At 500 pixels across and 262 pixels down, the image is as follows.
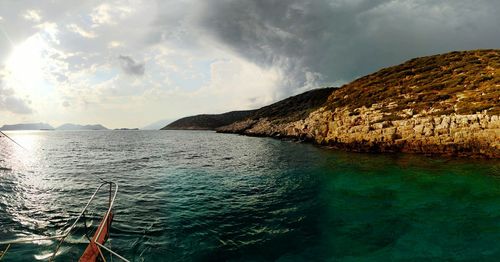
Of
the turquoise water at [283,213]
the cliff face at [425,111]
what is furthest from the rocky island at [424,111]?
the turquoise water at [283,213]

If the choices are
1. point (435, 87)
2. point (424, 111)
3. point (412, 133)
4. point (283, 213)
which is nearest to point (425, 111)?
point (424, 111)

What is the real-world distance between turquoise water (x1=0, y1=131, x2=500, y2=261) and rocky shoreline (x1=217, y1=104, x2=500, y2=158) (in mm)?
5639

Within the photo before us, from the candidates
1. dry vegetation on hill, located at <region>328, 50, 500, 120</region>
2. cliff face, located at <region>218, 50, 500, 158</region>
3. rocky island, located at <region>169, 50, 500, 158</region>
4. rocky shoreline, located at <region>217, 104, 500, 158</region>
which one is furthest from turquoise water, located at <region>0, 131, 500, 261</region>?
dry vegetation on hill, located at <region>328, 50, 500, 120</region>

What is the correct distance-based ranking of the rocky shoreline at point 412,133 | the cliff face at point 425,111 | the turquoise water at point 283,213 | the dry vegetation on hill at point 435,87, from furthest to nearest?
1. the dry vegetation on hill at point 435,87
2. the cliff face at point 425,111
3. the rocky shoreline at point 412,133
4. the turquoise water at point 283,213

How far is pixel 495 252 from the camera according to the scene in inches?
477

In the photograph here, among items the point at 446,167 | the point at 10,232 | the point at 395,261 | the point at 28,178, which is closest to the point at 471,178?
the point at 446,167

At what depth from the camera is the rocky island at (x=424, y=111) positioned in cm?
3834

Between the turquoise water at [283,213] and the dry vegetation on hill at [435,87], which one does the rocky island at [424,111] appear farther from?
the turquoise water at [283,213]

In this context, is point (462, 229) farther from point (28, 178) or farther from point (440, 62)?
point (440, 62)

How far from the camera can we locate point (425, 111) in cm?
4553

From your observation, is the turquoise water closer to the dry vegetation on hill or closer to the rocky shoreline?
the rocky shoreline

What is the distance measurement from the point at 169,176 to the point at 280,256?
23785 millimetres

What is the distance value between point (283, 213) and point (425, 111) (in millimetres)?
41742

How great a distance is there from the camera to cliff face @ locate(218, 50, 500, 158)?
126 feet
